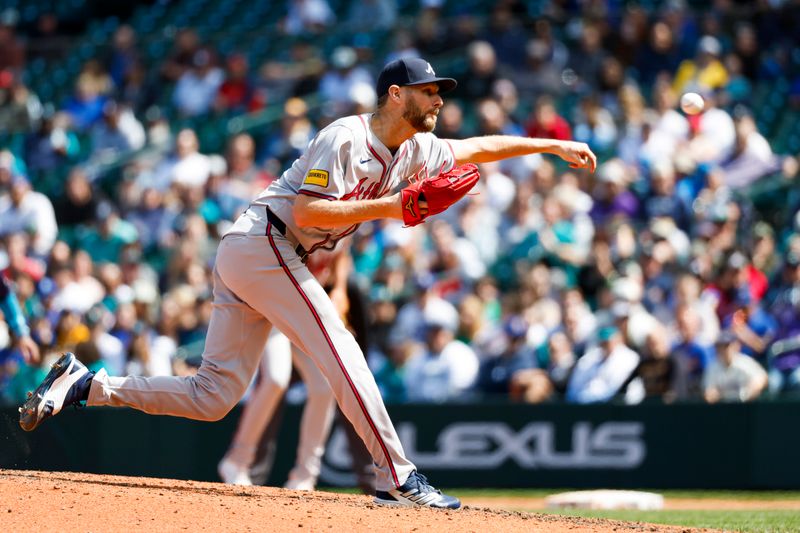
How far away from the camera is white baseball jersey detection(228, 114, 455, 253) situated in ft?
17.9

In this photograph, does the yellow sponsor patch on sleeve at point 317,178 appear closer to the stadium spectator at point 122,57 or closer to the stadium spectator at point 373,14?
the stadium spectator at point 373,14

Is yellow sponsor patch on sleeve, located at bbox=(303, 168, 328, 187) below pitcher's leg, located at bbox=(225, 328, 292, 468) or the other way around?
the other way around

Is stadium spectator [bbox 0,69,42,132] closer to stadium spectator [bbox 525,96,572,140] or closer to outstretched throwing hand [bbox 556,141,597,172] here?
stadium spectator [bbox 525,96,572,140]

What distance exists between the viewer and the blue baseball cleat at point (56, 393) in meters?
5.87

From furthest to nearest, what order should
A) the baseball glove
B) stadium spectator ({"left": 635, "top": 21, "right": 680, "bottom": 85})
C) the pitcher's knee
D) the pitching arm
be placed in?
stadium spectator ({"left": 635, "top": 21, "right": 680, "bottom": 85}), the pitching arm, the pitcher's knee, the baseball glove

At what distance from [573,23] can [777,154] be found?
3045 millimetres

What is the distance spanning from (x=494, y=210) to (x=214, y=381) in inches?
268

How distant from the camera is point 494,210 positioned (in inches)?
486

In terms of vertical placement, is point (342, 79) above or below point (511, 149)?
below

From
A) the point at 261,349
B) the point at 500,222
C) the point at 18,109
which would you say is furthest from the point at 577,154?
the point at 18,109

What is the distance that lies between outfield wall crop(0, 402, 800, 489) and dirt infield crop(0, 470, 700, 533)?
14.6 feet

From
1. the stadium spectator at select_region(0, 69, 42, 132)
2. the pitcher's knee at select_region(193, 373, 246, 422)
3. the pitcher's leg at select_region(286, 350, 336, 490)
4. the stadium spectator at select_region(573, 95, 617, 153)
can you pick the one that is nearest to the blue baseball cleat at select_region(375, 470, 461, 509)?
the pitcher's knee at select_region(193, 373, 246, 422)

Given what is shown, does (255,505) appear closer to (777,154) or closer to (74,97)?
(777,154)

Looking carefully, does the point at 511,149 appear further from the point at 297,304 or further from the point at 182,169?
the point at 182,169
